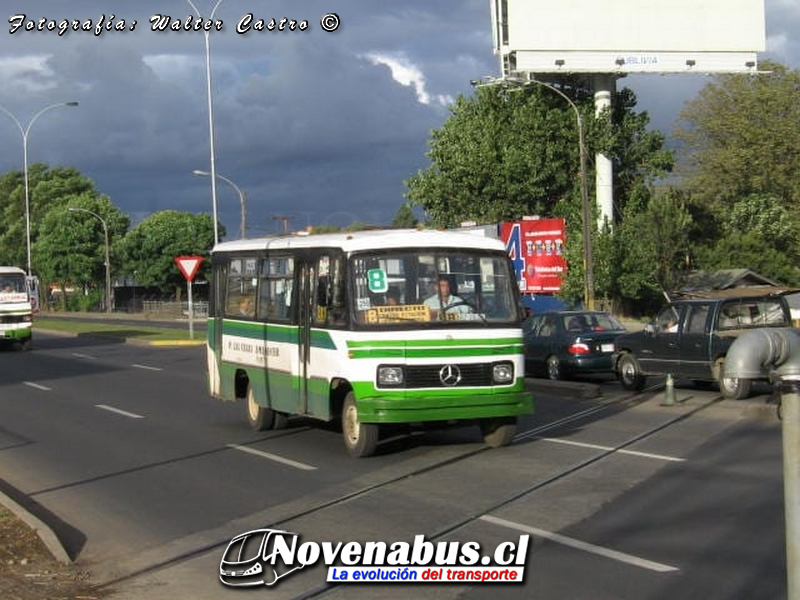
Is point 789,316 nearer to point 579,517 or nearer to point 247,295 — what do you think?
point 247,295

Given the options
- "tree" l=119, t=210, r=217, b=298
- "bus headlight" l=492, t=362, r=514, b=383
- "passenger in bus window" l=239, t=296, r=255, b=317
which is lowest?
"bus headlight" l=492, t=362, r=514, b=383

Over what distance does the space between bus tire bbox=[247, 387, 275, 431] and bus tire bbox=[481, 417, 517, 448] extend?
3451 millimetres

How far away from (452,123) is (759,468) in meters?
46.3

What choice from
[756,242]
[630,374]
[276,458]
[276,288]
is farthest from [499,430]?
[756,242]

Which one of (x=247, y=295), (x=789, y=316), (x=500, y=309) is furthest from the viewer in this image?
(x=789, y=316)

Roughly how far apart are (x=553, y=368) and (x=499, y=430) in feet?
30.0

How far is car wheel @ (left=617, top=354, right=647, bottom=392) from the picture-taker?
20.3 m

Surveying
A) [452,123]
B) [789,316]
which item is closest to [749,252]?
[452,123]

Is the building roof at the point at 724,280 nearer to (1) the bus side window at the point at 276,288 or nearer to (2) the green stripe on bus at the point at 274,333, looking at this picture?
(2) the green stripe on bus at the point at 274,333

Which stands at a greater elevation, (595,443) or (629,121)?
(629,121)

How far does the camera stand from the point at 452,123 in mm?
56688

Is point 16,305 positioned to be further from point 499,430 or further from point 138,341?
point 499,430

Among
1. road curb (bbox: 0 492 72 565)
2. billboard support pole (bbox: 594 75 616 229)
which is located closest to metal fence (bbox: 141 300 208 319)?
billboard support pole (bbox: 594 75 616 229)

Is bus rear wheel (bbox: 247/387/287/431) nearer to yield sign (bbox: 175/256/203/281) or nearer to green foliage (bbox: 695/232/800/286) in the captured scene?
yield sign (bbox: 175/256/203/281)
